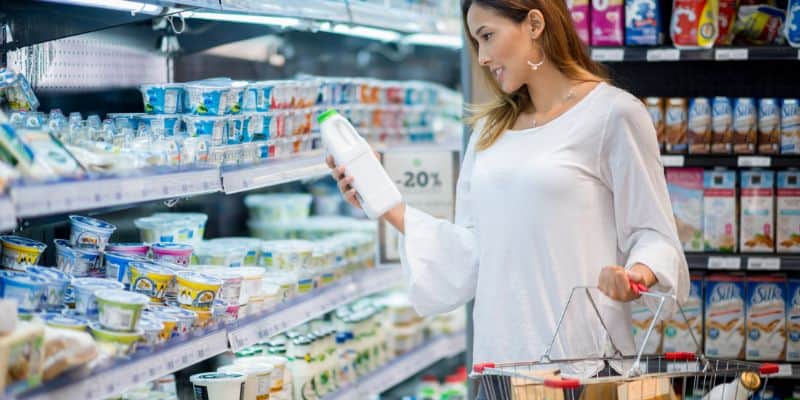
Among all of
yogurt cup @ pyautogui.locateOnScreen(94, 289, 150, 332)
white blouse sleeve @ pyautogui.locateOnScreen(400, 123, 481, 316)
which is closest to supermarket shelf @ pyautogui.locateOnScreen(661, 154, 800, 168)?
white blouse sleeve @ pyautogui.locateOnScreen(400, 123, 481, 316)

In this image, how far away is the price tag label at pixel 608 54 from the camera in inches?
140

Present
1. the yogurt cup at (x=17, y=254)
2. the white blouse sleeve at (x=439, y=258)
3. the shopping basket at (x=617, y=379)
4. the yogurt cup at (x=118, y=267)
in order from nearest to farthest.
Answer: the shopping basket at (x=617, y=379)
the yogurt cup at (x=17, y=254)
the yogurt cup at (x=118, y=267)
the white blouse sleeve at (x=439, y=258)

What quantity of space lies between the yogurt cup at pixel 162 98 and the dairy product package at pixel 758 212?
208cm

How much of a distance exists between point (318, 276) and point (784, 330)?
67.7 inches

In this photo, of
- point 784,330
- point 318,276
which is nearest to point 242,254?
point 318,276

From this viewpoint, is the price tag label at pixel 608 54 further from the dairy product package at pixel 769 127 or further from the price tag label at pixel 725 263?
the price tag label at pixel 725 263

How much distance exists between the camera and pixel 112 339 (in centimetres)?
216

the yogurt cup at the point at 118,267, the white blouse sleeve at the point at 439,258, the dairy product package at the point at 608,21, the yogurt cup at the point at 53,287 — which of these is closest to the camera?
the yogurt cup at the point at 53,287

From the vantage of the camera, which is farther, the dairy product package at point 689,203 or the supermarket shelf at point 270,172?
the dairy product package at point 689,203

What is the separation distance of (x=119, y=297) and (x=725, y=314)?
93.9 inches

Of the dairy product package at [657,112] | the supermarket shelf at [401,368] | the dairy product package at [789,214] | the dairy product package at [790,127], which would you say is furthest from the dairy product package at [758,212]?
the supermarket shelf at [401,368]

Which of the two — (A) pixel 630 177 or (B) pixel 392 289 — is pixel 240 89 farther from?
(B) pixel 392 289

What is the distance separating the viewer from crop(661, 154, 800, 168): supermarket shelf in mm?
3541

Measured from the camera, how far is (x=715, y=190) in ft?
12.0
